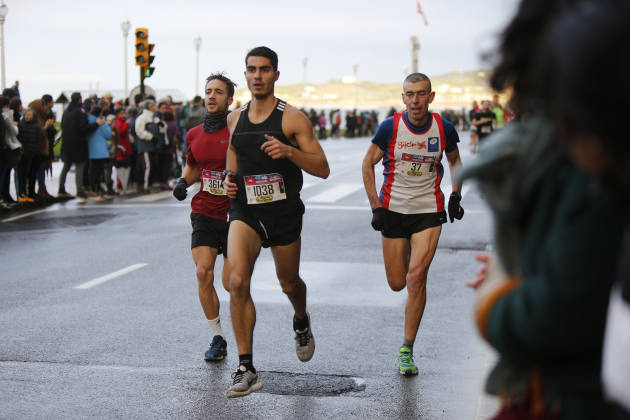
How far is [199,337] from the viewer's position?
279 inches

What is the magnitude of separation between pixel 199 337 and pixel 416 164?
2.09 metres

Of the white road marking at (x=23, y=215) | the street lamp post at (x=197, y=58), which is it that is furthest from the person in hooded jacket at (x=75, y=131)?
the street lamp post at (x=197, y=58)

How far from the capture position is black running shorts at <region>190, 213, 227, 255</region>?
6.76m

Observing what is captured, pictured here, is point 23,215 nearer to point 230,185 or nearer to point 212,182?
point 212,182

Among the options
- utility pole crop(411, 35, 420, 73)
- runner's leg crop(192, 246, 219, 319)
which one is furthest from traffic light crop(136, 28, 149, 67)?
utility pole crop(411, 35, 420, 73)

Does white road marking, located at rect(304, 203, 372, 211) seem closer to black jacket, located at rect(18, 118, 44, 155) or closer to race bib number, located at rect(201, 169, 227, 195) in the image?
black jacket, located at rect(18, 118, 44, 155)

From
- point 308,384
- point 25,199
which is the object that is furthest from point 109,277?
point 25,199

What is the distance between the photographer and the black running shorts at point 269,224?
5848 millimetres

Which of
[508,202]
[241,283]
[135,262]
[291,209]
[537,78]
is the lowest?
[135,262]

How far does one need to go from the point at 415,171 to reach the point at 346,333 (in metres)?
1.38

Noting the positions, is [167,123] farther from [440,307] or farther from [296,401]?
[296,401]

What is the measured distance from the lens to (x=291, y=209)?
5.95 m

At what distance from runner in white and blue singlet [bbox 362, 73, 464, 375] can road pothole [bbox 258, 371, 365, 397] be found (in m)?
0.94

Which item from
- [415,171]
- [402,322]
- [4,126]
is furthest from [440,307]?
[4,126]
